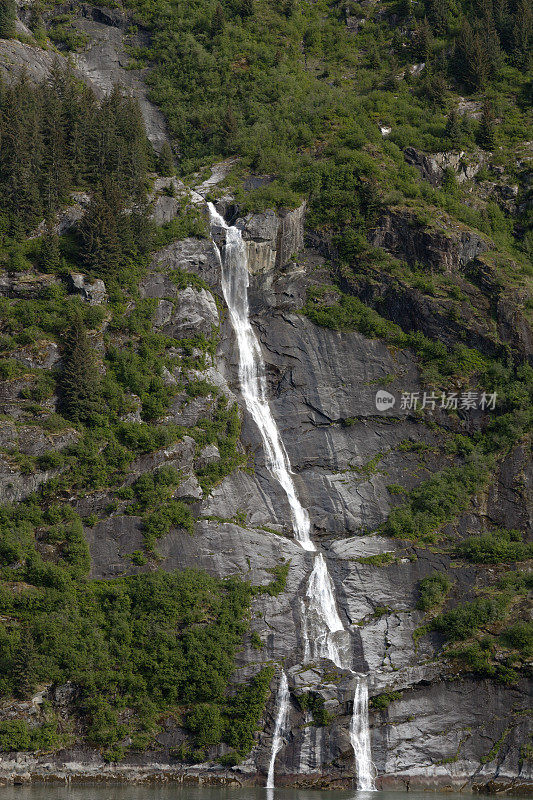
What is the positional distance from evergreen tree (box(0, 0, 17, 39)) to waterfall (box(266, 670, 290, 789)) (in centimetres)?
6612

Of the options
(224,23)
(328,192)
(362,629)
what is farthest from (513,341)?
(224,23)

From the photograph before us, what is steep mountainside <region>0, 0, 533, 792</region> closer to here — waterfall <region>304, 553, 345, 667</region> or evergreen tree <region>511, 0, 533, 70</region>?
waterfall <region>304, 553, 345, 667</region>

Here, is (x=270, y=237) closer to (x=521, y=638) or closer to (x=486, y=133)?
(x=486, y=133)

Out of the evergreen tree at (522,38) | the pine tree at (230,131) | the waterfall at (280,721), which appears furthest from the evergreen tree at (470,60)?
the waterfall at (280,721)

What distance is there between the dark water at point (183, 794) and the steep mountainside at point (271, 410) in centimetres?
140

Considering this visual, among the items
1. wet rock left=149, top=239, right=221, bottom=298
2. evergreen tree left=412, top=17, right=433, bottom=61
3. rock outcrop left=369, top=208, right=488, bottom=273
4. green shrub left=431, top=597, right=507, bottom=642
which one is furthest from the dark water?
evergreen tree left=412, top=17, right=433, bottom=61

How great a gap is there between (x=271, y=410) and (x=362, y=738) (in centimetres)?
2440

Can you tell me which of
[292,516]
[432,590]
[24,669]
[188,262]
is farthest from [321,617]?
[188,262]

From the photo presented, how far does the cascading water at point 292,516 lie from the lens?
4622cm

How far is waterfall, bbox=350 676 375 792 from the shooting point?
45500 millimetres

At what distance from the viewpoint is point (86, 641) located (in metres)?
46.2

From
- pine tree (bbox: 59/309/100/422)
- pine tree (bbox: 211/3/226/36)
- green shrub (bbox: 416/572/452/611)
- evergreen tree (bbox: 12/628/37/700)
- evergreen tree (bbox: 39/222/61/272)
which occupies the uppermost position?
pine tree (bbox: 211/3/226/36)

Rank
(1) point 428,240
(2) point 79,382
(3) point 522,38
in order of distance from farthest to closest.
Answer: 1. (3) point 522,38
2. (1) point 428,240
3. (2) point 79,382

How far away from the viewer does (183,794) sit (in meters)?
40.8
